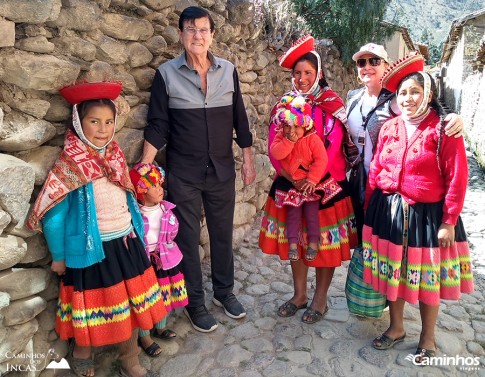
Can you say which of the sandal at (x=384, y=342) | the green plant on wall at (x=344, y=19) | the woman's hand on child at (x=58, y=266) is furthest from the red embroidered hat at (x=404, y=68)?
the green plant on wall at (x=344, y=19)

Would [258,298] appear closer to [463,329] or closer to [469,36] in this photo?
[463,329]

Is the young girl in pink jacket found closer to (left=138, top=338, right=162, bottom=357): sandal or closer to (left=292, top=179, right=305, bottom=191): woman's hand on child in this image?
(left=138, top=338, right=162, bottom=357): sandal

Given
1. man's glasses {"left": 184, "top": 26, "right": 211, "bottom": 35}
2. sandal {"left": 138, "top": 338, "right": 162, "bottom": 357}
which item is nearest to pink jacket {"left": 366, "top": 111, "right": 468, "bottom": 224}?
man's glasses {"left": 184, "top": 26, "right": 211, "bottom": 35}

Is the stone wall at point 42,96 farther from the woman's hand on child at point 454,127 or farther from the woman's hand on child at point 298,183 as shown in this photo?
the woman's hand on child at point 454,127

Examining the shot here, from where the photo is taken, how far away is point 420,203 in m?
2.45

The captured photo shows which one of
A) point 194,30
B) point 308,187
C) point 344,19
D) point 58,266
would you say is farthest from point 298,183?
point 344,19

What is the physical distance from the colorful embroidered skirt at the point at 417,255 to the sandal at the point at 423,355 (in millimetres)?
367

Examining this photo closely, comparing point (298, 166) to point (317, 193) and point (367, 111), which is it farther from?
point (367, 111)

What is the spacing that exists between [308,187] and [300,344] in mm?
1042

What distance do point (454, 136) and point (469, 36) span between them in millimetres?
15063

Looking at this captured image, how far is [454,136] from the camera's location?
2.29 m

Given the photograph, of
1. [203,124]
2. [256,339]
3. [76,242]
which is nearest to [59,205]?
[76,242]

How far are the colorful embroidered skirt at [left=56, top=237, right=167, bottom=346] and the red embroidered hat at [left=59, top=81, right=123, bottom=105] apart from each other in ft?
2.57

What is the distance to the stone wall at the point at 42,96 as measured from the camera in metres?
2.03
